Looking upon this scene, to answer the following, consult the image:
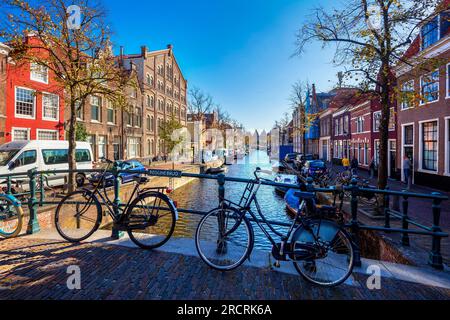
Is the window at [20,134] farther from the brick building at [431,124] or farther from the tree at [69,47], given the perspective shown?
the brick building at [431,124]

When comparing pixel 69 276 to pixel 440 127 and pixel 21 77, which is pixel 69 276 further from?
pixel 21 77

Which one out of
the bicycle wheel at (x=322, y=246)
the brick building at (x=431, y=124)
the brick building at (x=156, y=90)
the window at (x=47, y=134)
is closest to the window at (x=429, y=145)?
the brick building at (x=431, y=124)

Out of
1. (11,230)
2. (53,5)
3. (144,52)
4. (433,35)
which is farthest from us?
(144,52)

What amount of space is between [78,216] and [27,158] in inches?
406

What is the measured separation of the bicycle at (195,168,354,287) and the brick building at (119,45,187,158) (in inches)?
1208

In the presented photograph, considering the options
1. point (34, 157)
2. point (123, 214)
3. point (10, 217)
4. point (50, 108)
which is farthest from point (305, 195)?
point (50, 108)

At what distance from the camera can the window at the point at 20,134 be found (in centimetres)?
1731

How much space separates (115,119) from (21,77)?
11095 millimetres

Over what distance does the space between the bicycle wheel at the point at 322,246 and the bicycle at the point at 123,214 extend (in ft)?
5.83

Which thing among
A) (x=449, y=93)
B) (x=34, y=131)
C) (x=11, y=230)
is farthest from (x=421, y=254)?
(x=34, y=131)

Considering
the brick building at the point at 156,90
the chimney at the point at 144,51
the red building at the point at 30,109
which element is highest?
the chimney at the point at 144,51

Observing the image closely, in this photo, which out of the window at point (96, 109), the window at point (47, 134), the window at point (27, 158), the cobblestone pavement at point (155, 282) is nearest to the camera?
the cobblestone pavement at point (155, 282)

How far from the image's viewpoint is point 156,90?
37.9 m

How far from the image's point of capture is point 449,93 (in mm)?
12516
